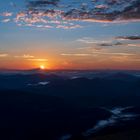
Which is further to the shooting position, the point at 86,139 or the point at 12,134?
the point at 12,134

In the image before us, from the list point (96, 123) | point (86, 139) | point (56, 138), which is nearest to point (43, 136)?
point (56, 138)

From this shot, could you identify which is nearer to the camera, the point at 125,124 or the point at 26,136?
the point at 26,136

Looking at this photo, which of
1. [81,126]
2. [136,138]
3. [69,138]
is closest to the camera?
[136,138]

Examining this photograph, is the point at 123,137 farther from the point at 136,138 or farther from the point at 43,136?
the point at 43,136

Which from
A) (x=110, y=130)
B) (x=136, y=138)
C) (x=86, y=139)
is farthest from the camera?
(x=110, y=130)

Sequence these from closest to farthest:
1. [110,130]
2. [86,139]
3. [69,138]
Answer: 1. [86,139]
2. [69,138]
3. [110,130]

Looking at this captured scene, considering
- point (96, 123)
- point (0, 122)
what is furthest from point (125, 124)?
point (0, 122)

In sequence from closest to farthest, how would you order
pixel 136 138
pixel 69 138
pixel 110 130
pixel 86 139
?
pixel 136 138, pixel 86 139, pixel 69 138, pixel 110 130

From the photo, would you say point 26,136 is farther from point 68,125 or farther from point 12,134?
point 68,125

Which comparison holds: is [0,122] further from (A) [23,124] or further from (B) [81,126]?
(B) [81,126]
